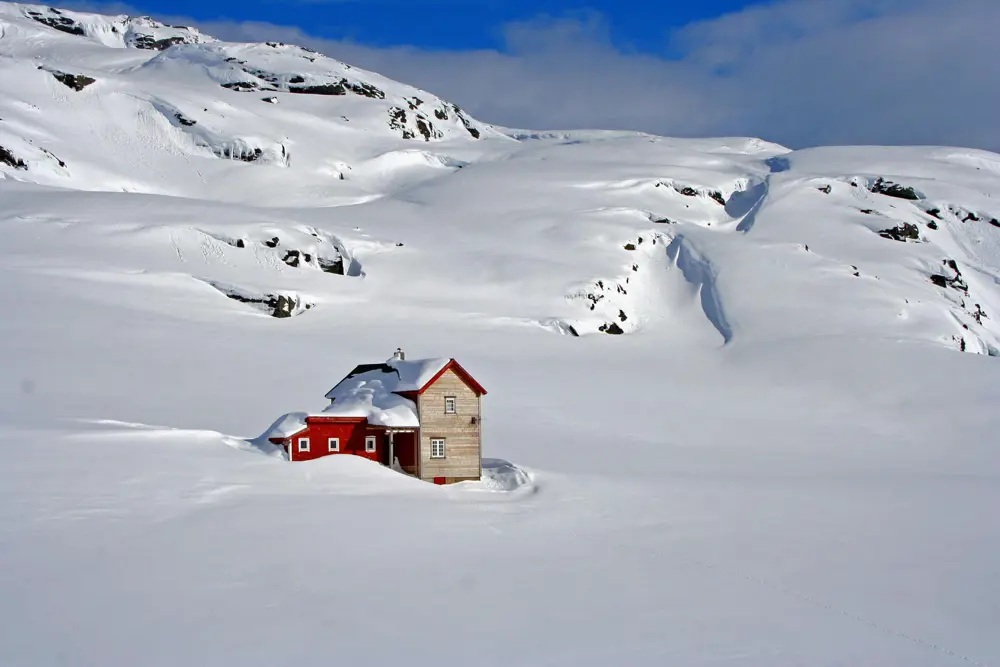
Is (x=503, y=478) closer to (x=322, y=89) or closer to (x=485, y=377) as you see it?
(x=485, y=377)

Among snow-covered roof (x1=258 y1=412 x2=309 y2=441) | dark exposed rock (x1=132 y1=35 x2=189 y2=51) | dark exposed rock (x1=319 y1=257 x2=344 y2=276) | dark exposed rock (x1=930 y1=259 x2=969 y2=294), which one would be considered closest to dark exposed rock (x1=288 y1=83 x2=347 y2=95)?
dark exposed rock (x1=319 y1=257 x2=344 y2=276)

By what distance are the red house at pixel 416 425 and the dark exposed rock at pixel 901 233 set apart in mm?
59284

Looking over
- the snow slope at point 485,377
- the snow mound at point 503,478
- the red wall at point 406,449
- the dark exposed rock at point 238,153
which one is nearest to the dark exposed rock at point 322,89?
the snow slope at point 485,377

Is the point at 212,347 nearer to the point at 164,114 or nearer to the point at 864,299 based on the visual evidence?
the point at 864,299

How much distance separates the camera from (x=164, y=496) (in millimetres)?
20812

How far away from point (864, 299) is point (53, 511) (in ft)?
188

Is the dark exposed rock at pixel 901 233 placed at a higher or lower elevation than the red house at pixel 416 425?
higher

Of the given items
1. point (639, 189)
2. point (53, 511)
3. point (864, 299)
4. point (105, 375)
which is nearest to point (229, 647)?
point (53, 511)

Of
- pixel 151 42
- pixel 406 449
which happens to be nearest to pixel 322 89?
pixel 151 42

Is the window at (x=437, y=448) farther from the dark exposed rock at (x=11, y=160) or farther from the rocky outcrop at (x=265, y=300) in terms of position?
the dark exposed rock at (x=11, y=160)

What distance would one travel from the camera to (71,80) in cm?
8350

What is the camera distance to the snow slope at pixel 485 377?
15.8 metres

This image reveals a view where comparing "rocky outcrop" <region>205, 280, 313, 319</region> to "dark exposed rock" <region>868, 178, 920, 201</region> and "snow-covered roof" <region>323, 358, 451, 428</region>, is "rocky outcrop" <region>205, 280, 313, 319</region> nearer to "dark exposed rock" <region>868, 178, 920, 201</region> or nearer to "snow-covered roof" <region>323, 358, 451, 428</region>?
"snow-covered roof" <region>323, 358, 451, 428</region>

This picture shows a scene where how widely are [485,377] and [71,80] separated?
56.1 meters
